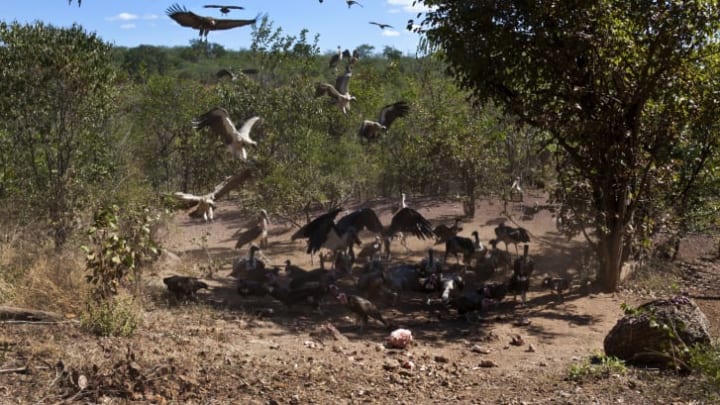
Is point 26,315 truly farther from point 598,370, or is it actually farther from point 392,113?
point 392,113

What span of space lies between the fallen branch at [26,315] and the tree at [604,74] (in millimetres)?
6480

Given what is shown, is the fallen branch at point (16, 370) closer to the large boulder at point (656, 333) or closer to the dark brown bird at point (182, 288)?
the dark brown bird at point (182, 288)

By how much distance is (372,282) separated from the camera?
1108 centimetres

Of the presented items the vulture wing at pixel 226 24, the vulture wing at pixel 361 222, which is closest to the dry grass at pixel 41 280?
the vulture wing at pixel 226 24

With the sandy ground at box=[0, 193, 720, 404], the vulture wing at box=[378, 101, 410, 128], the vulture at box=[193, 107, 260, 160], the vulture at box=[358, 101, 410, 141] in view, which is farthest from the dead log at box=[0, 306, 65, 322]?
the vulture wing at box=[378, 101, 410, 128]

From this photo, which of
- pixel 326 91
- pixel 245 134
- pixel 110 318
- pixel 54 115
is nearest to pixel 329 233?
pixel 245 134

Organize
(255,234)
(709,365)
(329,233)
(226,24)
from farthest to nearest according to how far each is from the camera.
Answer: (255,234), (329,233), (226,24), (709,365)

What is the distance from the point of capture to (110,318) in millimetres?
8180

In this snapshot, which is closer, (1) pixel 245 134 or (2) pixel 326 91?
(1) pixel 245 134

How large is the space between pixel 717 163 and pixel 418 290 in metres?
5.31

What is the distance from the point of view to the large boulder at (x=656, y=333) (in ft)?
24.4

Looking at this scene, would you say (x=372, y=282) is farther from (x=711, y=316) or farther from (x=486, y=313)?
(x=711, y=316)

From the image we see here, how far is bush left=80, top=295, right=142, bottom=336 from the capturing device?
8148mm

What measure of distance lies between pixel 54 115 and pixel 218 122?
9.88 ft
